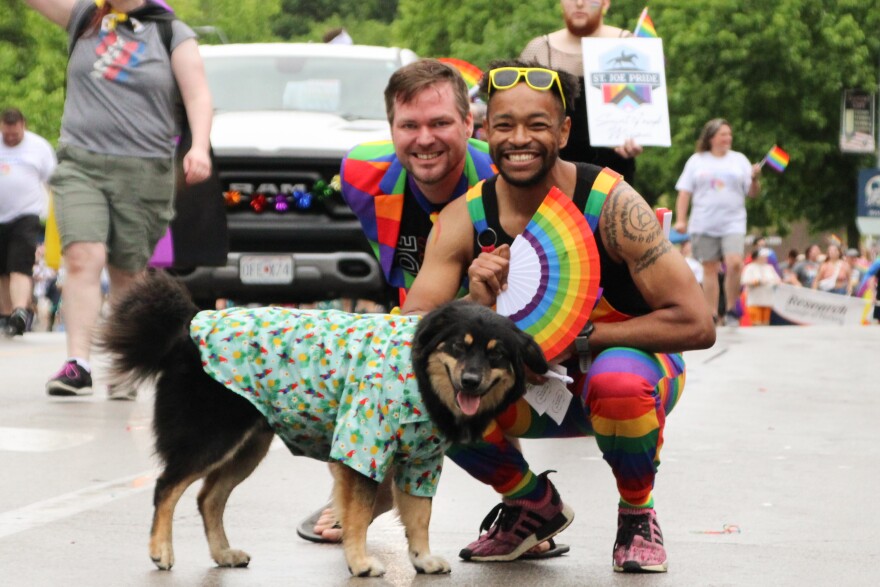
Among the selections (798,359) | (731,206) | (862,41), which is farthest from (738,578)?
(862,41)

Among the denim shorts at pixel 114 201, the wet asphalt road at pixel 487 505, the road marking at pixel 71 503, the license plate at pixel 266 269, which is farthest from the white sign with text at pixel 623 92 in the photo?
the license plate at pixel 266 269

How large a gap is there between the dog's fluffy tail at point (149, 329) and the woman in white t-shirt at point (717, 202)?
11237 mm

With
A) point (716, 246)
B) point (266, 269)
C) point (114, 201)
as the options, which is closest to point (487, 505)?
point (114, 201)

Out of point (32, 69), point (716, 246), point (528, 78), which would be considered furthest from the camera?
point (32, 69)

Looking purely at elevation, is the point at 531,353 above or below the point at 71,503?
above

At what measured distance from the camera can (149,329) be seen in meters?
5.14

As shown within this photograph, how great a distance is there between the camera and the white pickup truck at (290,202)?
1216cm

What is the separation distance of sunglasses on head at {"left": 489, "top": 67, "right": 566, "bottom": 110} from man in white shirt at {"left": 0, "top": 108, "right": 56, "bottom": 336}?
9.74m

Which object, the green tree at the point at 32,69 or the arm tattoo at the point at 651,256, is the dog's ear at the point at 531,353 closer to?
the arm tattoo at the point at 651,256

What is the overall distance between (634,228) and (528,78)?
0.57 meters

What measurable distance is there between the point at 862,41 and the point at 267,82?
99.1ft

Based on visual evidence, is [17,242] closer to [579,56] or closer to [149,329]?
[579,56]

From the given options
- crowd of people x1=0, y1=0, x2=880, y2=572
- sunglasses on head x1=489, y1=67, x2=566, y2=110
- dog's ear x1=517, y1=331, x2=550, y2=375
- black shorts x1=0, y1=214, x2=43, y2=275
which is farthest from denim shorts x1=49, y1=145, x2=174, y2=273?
black shorts x1=0, y1=214, x2=43, y2=275

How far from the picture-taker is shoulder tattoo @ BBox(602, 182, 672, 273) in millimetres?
5195
